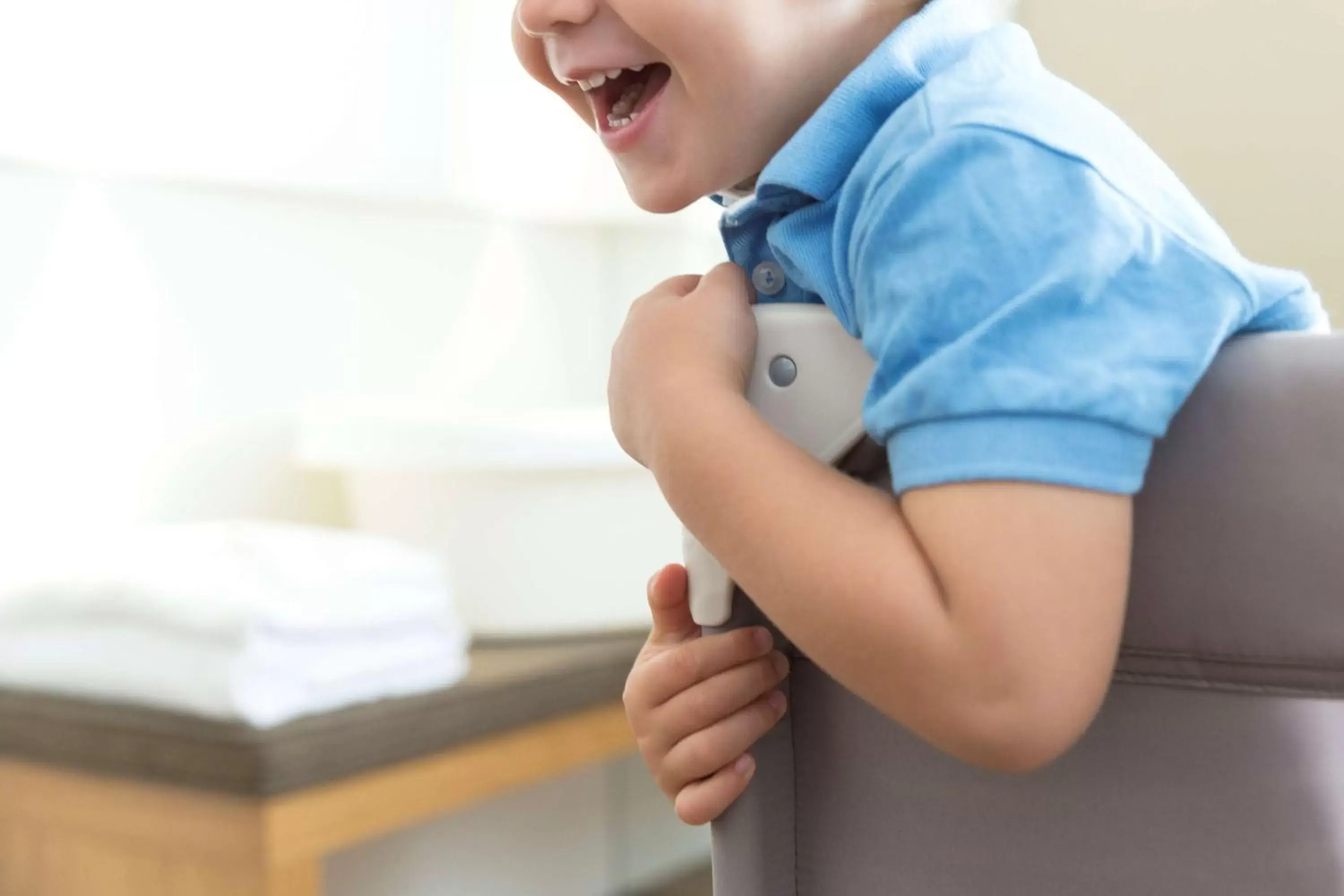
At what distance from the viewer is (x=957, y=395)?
379mm

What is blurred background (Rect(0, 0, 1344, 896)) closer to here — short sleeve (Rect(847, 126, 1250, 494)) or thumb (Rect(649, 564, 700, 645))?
thumb (Rect(649, 564, 700, 645))

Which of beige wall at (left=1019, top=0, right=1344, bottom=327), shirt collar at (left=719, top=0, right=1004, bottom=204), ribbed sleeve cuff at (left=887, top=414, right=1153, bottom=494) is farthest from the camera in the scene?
beige wall at (left=1019, top=0, right=1344, bottom=327)

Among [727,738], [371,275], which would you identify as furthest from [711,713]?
[371,275]

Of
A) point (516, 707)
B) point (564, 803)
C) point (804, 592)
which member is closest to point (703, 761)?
point (804, 592)

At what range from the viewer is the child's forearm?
1.26 feet

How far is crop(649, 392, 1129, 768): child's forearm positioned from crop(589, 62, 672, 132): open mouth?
9.8 inches

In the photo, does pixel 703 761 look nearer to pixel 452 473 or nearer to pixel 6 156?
pixel 452 473

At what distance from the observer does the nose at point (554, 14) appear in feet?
1.96

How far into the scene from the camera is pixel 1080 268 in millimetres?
385

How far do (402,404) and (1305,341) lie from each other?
109 centimetres

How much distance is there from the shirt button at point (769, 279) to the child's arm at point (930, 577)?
0.36 ft

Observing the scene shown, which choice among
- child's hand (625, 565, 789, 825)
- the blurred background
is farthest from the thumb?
the blurred background

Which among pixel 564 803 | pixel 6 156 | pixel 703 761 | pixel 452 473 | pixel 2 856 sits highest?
pixel 6 156

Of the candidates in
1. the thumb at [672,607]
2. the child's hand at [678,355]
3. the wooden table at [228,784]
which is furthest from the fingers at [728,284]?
the wooden table at [228,784]
